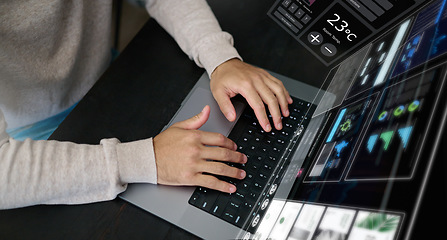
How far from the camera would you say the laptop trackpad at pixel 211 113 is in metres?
0.68

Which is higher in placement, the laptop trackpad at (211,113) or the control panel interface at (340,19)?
the control panel interface at (340,19)

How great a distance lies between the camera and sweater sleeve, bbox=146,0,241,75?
2.40ft

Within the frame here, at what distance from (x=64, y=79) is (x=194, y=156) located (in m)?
0.39

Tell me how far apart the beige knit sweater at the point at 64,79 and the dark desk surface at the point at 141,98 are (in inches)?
1.0

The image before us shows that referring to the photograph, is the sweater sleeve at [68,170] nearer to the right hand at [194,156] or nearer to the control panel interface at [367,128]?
the right hand at [194,156]

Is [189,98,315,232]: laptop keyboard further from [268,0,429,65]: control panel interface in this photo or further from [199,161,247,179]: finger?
[268,0,429,65]: control panel interface

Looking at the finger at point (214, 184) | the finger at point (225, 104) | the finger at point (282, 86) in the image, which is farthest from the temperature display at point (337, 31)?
the finger at point (214, 184)

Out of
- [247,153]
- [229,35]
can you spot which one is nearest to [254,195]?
[247,153]

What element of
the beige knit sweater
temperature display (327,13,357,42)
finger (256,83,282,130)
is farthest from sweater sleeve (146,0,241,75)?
temperature display (327,13,357,42)

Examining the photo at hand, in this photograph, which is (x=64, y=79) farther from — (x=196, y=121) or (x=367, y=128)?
(x=367, y=128)

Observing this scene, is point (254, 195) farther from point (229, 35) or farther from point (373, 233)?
point (229, 35)

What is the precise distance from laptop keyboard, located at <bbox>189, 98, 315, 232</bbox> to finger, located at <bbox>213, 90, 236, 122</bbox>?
26 mm

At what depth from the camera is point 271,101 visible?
684 millimetres

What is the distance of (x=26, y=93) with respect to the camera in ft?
2.45
